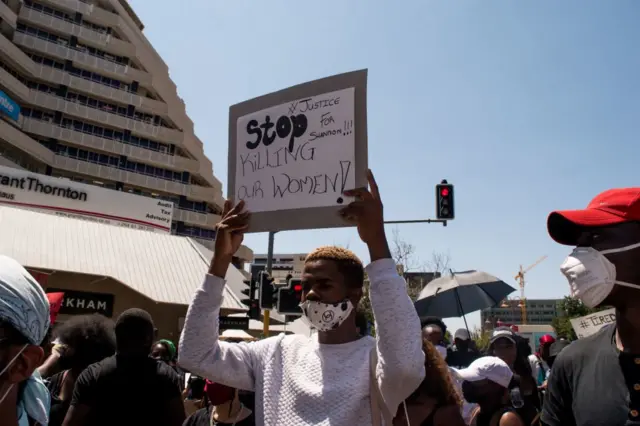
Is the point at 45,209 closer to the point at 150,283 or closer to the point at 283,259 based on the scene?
the point at 150,283

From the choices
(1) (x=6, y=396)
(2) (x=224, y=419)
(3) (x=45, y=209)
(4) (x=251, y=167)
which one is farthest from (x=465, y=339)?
(3) (x=45, y=209)

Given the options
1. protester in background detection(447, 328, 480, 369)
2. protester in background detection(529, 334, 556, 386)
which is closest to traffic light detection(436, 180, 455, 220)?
→ protester in background detection(529, 334, 556, 386)

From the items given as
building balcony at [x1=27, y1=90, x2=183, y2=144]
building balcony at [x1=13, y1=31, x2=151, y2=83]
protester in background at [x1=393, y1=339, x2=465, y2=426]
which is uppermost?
building balcony at [x1=13, y1=31, x2=151, y2=83]

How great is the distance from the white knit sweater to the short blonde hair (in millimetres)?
252

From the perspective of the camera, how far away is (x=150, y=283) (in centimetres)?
2377

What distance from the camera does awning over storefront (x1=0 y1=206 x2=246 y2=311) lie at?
21.9m

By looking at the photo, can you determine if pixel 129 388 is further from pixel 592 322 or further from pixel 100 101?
pixel 100 101

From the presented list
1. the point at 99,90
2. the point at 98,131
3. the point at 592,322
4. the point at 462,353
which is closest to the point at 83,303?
the point at 462,353

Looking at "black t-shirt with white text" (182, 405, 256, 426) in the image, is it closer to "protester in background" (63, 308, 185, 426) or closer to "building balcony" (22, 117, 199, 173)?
"protester in background" (63, 308, 185, 426)

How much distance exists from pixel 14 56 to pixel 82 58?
602cm

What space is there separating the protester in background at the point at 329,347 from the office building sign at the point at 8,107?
45.7 m

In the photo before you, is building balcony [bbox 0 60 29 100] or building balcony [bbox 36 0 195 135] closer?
building balcony [bbox 0 60 29 100]

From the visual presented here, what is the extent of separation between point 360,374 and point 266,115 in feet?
5.34

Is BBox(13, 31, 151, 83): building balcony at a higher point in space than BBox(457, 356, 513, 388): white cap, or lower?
higher
